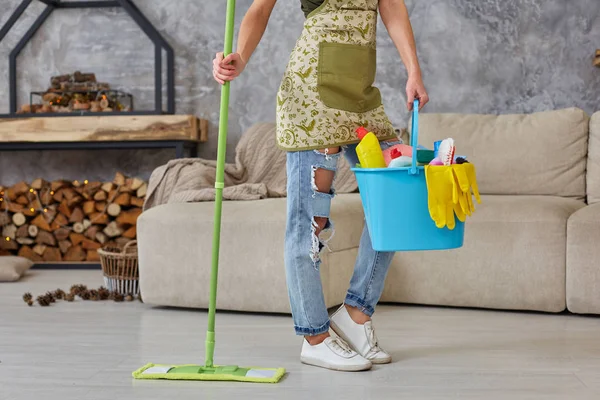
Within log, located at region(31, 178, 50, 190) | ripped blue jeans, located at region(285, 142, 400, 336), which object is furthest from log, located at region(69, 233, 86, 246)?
ripped blue jeans, located at region(285, 142, 400, 336)

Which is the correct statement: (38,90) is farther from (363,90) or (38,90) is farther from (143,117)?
(363,90)

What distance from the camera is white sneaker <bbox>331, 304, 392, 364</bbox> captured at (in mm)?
2260

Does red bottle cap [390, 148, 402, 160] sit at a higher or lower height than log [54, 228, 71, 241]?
higher

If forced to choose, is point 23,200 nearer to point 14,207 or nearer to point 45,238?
point 14,207

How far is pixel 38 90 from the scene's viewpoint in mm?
4855

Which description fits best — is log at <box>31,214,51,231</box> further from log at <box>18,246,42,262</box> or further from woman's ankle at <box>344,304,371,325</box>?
woman's ankle at <box>344,304,371,325</box>

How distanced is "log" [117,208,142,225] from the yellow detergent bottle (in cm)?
272

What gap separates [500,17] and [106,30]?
223 cm

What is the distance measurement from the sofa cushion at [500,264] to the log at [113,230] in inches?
71.6

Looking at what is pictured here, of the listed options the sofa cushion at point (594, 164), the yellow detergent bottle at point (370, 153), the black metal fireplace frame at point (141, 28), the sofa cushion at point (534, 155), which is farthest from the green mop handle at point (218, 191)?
the black metal fireplace frame at point (141, 28)

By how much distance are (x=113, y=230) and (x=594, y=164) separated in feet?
8.26

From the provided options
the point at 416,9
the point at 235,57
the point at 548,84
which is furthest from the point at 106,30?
the point at 235,57

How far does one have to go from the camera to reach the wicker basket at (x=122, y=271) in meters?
3.53

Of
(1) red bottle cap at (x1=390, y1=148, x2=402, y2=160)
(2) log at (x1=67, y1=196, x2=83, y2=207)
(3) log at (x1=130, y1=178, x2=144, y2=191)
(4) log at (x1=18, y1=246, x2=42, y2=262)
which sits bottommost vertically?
(4) log at (x1=18, y1=246, x2=42, y2=262)
